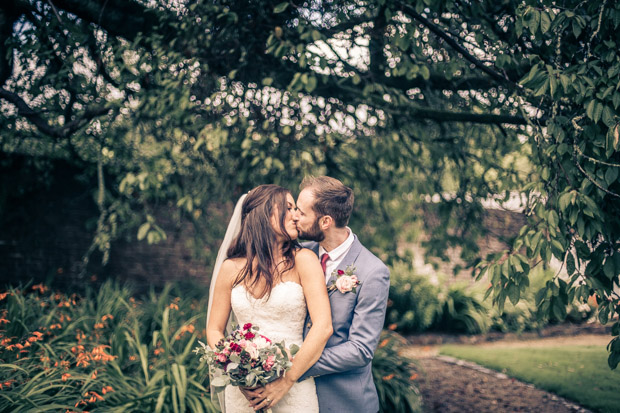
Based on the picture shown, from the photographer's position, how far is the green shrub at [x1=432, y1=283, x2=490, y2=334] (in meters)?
9.06

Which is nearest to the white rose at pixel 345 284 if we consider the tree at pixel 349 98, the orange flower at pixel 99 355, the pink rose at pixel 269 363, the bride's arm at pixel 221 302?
the pink rose at pixel 269 363

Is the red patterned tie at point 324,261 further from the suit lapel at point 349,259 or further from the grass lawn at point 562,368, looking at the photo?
the grass lawn at point 562,368

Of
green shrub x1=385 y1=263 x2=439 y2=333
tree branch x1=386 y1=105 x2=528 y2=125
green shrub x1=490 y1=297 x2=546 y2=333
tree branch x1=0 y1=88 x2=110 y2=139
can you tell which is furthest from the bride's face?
green shrub x1=490 y1=297 x2=546 y2=333

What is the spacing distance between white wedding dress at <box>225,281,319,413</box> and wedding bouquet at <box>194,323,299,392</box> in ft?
0.74

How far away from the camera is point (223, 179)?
553cm

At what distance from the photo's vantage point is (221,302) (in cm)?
259

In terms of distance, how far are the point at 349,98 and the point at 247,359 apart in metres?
3.27

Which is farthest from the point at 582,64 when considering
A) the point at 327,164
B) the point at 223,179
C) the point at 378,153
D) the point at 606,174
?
the point at 223,179

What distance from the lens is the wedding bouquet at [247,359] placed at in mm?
2096

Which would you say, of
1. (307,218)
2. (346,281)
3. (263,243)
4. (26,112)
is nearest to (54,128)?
(26,112)

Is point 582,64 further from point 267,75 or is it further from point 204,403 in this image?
point 204,403

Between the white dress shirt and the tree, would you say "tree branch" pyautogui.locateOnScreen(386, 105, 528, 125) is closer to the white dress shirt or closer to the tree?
the tree

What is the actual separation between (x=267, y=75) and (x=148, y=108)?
1.22m

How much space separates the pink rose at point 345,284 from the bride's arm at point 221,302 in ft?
2.09
